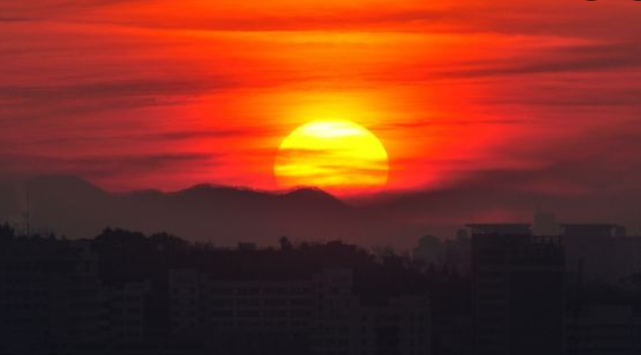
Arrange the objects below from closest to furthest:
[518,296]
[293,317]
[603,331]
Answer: [518,296], [293,317], [603,331]

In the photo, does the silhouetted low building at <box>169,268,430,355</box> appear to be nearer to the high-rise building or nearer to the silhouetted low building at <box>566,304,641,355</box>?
the high-rise building

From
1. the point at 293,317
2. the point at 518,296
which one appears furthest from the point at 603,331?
the point at 293,317

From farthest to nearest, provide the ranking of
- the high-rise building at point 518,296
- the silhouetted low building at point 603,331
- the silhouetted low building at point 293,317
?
the silhouetted low building at point 603,331, the high-rise building at point 518,296, the silhouetted low building at point 293,317

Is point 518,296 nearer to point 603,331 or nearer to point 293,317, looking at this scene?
point 603,331

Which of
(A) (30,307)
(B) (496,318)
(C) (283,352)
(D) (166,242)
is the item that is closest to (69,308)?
(A) (30,307)

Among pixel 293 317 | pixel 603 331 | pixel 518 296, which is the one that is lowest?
pixel 603 331

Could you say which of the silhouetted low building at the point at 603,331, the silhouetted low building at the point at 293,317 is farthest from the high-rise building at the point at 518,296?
the silhouetted low building at the point at 293,317

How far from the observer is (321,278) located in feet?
189

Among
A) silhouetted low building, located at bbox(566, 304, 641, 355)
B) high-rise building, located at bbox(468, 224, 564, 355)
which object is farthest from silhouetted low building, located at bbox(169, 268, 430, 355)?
silhouetted low building, located at bbox(566, 304, 641, 355)

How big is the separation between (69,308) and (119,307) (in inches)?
88.8

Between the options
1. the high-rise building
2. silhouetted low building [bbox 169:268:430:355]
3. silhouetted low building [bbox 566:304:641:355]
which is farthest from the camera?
silhouetted low building [bbox 566:304:641:355]

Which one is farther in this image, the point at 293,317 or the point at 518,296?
the point at 293,317

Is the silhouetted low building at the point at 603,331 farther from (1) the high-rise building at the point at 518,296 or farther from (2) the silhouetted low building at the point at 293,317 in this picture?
(2) the silhouetted low building at the point at 293,317

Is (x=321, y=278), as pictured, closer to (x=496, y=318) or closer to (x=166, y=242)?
(x=496, y=318)
